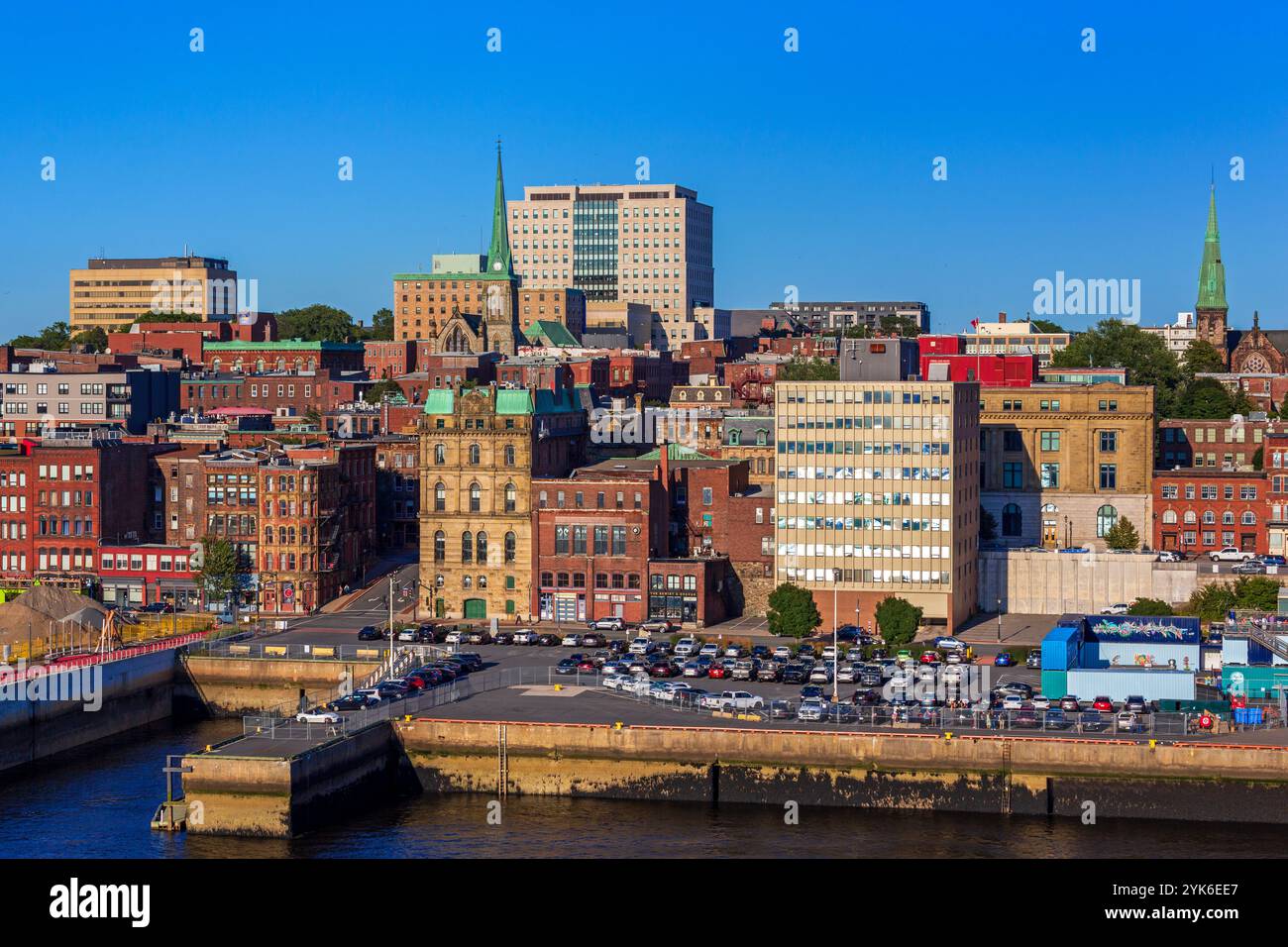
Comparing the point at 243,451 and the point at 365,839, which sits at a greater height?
the point at 243,451

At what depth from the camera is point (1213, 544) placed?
127 m

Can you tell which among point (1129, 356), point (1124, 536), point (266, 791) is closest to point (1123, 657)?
point (1124, 536)

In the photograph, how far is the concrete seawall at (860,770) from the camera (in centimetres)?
7756

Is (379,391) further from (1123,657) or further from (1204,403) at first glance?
(1123,657)

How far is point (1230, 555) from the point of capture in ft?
396

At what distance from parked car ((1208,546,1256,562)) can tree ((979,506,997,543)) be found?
1299cm

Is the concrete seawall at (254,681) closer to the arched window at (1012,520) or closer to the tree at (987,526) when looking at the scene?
the tree at (987,526)

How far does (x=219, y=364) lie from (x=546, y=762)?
4896 inches

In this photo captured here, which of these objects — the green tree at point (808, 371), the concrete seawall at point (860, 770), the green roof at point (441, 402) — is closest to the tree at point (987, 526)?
the green roof at point (441, 402)

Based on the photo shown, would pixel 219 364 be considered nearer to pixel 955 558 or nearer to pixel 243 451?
pixel 243 451

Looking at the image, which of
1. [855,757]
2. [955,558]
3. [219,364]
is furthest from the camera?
[219,364]

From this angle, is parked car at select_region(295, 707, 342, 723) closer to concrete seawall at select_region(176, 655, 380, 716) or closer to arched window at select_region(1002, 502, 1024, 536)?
concrete seawall at select_region(176, 655, 380, 716)
